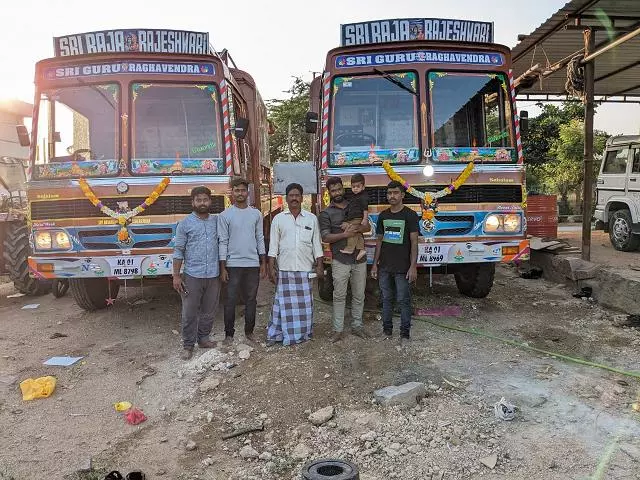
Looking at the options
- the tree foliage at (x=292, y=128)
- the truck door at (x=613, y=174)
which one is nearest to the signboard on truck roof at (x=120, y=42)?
the truck door at (x=613, y=174)

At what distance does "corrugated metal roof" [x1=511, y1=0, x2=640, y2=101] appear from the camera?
8.02m

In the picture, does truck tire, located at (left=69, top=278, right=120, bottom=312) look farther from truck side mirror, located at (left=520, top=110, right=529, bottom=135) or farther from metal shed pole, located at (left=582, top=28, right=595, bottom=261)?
metal shed pole, located at (left=582, top=28, right=595, bottom=261)

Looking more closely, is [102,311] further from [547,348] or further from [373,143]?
[547,348]

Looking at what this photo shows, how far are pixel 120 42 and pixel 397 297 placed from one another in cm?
417

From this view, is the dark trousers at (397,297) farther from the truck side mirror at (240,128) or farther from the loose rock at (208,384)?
the truck side mirror at (240,128)

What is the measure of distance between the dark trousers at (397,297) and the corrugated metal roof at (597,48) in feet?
17.3

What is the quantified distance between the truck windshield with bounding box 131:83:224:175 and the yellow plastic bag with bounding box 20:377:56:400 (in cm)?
251

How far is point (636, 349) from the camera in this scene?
523 cm

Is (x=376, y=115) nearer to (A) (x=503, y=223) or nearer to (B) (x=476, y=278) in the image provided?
(A) (x=503, y=223)

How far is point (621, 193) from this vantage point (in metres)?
10.3

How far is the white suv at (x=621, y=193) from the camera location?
32.3 feet

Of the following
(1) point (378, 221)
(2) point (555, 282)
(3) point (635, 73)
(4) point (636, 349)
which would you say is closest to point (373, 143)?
(1) point (378, 221)

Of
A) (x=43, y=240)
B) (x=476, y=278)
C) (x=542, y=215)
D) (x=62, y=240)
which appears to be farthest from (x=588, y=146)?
(x=43, y=240)

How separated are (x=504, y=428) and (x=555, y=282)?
5.81 meters
